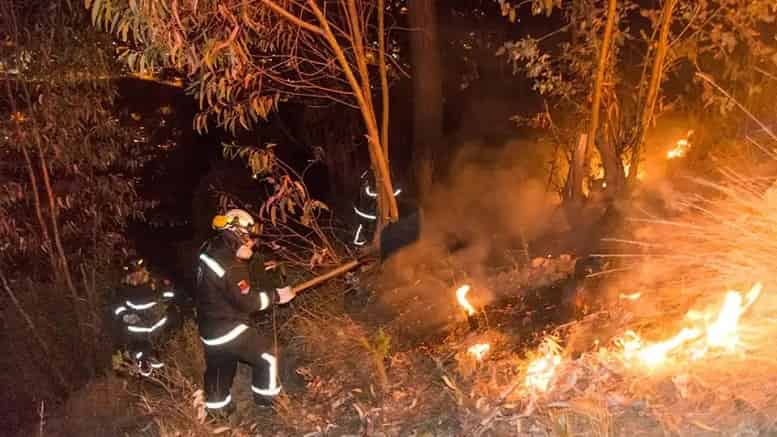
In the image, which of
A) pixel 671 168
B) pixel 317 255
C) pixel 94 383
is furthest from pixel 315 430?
pixel 671 168

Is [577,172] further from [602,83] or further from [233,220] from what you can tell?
[233,220]

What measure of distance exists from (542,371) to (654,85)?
2.84 meters

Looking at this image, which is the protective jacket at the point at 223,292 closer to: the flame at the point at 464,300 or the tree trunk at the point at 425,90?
the flame at the point at 464,300

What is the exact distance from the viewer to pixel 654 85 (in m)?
5.27

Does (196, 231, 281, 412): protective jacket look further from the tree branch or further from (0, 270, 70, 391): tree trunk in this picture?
(0, 270, 70, 391): tree trunk

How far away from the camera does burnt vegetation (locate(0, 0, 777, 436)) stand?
3623mm

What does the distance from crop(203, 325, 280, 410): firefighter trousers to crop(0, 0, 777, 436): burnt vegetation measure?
14 cm

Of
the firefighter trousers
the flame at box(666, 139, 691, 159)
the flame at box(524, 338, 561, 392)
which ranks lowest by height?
the firefighter trousers

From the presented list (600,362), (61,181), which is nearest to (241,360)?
(600,362)

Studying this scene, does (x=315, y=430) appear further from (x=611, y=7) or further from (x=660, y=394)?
(x=611, y=7)

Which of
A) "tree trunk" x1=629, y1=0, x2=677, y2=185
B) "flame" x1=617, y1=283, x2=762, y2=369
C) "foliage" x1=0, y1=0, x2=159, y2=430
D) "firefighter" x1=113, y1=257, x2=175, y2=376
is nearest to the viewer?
"flame" x1=617, y1=283, x2=762, y2=369

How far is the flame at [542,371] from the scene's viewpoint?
360cm

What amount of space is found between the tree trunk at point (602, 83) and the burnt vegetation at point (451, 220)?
22 millimetres

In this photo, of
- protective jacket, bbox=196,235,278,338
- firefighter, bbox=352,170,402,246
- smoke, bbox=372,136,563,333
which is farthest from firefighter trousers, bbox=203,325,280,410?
firefighter, bbox=352,170,402,246
